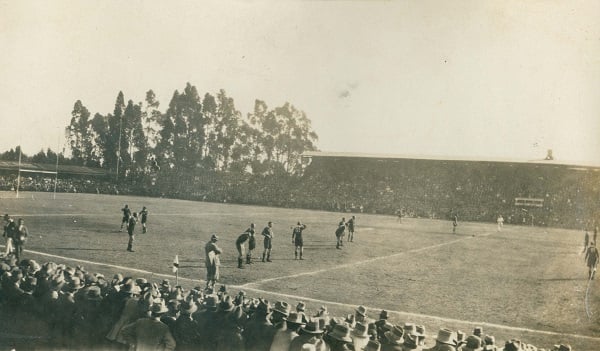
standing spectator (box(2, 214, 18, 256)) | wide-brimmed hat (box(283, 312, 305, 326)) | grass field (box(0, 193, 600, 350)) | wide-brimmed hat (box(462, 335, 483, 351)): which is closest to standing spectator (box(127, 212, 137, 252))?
grass field (box(0, 193, 600, 350))

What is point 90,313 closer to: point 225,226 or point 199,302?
point 199,302

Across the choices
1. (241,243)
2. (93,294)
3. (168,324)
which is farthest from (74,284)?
(241,243)

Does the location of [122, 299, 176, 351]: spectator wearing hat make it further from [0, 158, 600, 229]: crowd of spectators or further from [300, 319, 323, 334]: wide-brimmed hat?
[0, 158, 600, 229]: crowd of spectators

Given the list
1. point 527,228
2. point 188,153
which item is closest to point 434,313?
point 527,228

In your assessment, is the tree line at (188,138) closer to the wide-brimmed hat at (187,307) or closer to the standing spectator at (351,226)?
the standing spectator at (351,226)

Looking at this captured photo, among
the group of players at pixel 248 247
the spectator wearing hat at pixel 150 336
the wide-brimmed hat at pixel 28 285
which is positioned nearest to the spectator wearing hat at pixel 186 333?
the spectator wearing hat at pixel 150 336

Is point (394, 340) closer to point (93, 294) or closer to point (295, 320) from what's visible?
point (295, 320)
